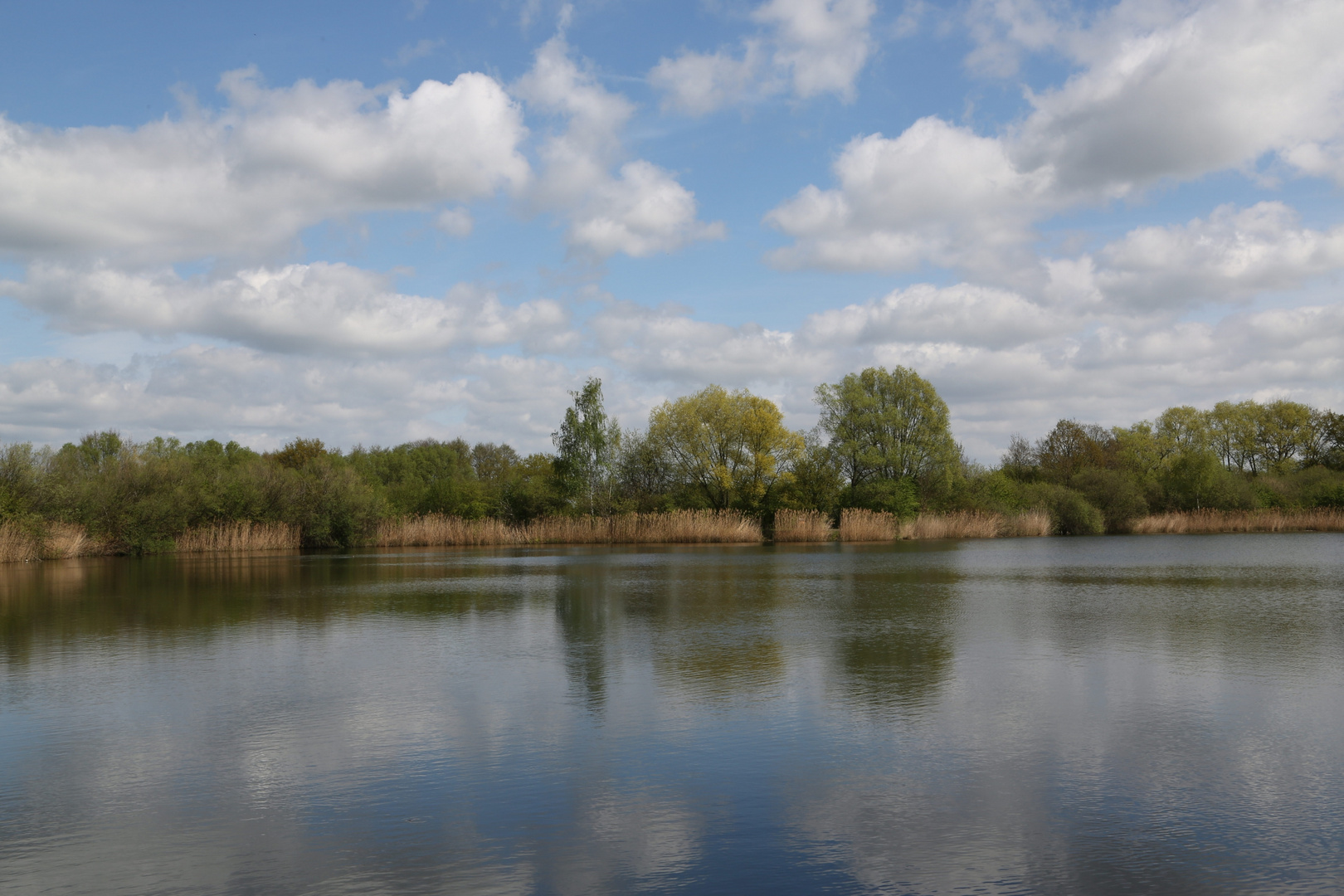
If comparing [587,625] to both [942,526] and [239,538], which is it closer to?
[239,538]

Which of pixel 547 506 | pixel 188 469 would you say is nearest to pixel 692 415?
pixel 547 506

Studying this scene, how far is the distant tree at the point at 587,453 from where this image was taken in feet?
149

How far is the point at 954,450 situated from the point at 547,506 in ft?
73.3

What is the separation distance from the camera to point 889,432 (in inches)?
2037

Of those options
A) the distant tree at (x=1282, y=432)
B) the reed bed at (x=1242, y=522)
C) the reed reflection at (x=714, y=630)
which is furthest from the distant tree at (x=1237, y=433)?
the reed reflection at (x=714, y=630)

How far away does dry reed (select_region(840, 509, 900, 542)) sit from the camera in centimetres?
4319

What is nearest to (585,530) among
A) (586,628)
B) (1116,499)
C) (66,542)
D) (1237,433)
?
(66,542)

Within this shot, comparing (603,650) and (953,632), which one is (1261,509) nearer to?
(953,632)

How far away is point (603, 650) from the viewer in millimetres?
10375

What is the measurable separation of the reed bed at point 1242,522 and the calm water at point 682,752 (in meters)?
42.6

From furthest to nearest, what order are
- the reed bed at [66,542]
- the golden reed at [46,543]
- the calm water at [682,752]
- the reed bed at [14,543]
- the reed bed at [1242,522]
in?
the reed bed at [1242,522] → the reed bed at [66,542] → the golden reed at [46,543] → the reed bed at [14,543] → the calm water at [682,752]

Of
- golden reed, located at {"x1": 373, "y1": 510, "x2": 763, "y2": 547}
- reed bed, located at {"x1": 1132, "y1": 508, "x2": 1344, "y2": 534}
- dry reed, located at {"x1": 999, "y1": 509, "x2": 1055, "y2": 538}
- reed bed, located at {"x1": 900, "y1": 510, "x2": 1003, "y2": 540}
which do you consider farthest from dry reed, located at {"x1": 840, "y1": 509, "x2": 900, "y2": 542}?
reed bed, located at {"x1": 1132, "y1": 508, "x2": 1344, "y2": 534}

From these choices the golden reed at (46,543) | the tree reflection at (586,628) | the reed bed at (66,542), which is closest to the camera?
the tree reflection at (586,628)

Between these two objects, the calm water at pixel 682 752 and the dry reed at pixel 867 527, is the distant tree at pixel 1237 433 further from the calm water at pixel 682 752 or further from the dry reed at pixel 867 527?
the calm water at pixel 682 752
